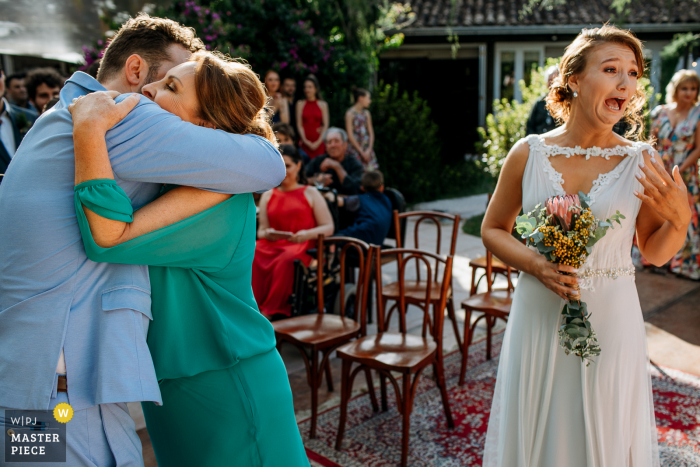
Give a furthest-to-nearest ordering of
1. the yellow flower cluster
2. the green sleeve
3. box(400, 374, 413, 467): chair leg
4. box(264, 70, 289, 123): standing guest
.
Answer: box(264, 70, 289, 123): standing guest, box(400, 374, 413, 467): chair leg, the yellow flower cluster, the green sleeve

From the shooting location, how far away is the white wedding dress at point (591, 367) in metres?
1.99

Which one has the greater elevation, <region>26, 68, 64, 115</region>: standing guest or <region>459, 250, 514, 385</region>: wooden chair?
<region>26, 68, 64, 115</region>: standing guest

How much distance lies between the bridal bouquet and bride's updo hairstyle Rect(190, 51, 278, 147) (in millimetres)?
966

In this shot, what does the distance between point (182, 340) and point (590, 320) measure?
1437mm

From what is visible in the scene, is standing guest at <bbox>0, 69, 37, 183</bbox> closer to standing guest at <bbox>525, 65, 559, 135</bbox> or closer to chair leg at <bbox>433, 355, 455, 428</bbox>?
chair leg at <bbox>433, 355, 455, 428</bbox>

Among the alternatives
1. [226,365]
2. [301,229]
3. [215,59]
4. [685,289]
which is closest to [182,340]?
[226,365]

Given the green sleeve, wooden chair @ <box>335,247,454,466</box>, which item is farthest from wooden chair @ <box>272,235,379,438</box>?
the green sleeve

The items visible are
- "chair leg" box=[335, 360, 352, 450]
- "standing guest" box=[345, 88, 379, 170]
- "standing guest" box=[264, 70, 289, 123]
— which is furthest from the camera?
"standing guest" box=[345, 88, 379, 170]

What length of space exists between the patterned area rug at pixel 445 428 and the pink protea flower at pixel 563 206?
1654 mm

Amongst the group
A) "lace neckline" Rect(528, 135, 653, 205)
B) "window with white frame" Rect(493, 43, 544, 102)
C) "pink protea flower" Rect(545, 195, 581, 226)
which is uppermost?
"window with white frame" Rect(493, 43, 544, 102)

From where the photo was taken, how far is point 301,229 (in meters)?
4.51

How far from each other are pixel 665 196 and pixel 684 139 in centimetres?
473

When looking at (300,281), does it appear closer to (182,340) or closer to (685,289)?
(182,340)

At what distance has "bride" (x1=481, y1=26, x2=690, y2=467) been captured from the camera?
1.98 metres
